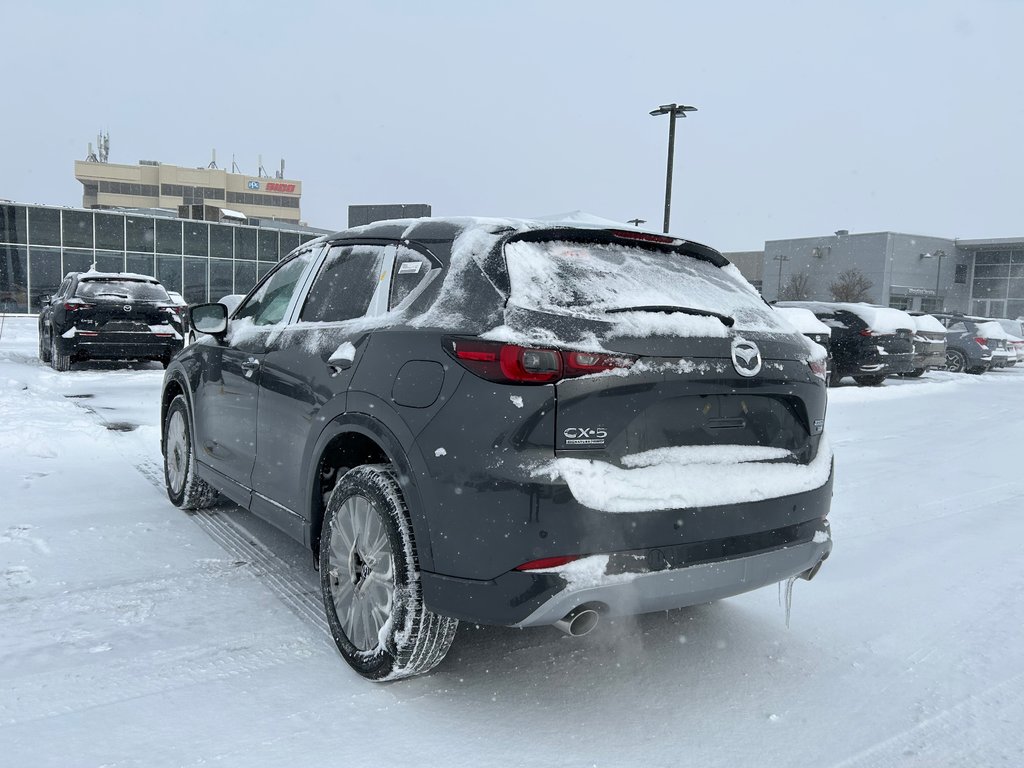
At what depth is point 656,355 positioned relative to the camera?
2.56m

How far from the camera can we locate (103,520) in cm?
475

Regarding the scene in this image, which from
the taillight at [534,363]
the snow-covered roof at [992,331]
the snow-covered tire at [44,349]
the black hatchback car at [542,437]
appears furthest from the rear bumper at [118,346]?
the snow-covered roof at [992,331]

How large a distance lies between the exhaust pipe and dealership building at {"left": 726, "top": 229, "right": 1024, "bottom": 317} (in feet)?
194

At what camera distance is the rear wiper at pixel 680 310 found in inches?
104

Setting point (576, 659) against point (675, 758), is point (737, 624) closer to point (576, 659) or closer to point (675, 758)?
point (576, 659)

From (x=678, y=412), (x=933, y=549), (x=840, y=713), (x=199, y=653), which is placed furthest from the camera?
(x=933, y=549)

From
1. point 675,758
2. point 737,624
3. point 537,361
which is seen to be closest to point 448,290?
point 537,361

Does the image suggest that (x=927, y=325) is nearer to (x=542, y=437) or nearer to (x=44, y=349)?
(x=542, y=437)

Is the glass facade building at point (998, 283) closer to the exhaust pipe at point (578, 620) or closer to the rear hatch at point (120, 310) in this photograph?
the rear hatch at point (120, 310)

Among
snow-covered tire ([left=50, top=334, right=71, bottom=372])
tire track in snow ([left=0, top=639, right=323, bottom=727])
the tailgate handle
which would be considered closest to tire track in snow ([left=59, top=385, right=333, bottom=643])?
tire track in snow ([left=0, top=639, right=323, bottom=727])

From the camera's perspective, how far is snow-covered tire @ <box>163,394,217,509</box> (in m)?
4.89

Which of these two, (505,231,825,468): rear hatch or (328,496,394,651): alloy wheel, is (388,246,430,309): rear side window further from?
(328,496,394,651): alloy wheel

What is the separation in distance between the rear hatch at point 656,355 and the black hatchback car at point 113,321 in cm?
1113

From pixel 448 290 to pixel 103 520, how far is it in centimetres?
314
